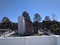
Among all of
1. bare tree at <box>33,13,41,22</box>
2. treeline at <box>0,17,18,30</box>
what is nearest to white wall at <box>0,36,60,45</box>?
treeline at <box>0,17,18,30</box>

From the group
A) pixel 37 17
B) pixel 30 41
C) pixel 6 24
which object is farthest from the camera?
pixel 37 17

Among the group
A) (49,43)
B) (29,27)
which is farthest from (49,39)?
(29,27)

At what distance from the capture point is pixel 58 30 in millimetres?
25812

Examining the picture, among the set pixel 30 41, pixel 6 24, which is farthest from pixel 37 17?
pixel 30 41

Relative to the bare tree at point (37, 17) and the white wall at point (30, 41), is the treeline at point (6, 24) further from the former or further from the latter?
the white wall at point (30, 41)

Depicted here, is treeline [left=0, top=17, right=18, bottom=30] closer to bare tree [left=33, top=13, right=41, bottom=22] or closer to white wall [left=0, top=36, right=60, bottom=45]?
bare tree [left=33, top=13, right=41, bottom=22]

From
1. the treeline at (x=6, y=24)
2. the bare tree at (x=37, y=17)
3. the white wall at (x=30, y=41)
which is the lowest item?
the white wall at (x=30, y=41)

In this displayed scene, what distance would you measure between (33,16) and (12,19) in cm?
702

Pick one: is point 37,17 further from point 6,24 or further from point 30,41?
point 30,41

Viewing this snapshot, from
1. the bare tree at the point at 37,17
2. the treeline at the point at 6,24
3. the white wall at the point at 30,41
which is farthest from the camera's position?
the bare tree at the point at 37,17

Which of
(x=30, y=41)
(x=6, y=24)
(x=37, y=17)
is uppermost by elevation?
(x=37, y=17)

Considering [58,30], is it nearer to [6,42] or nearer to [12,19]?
[12,19]

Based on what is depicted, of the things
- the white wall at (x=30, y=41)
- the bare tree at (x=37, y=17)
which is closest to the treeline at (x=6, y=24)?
the bare tree at (x=37, y=17)

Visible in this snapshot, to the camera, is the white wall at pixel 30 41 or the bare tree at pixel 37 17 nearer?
the white wall at pixel 30 41
